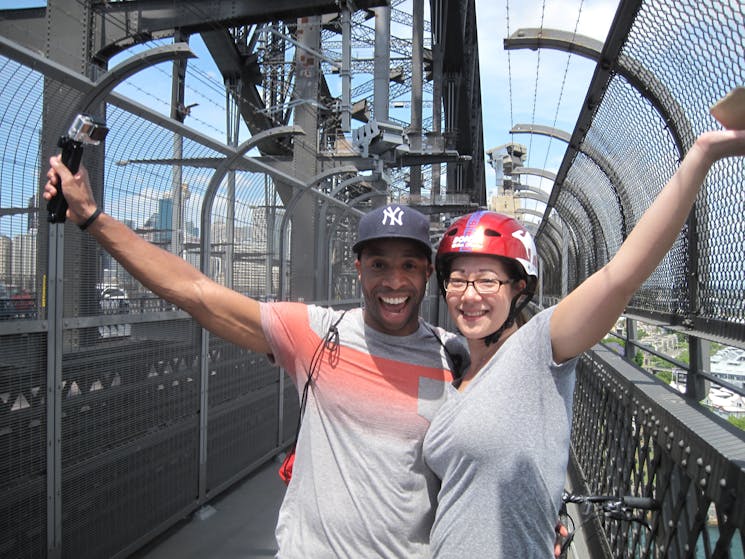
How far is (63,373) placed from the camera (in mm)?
3307

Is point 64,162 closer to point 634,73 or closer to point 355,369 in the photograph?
point 355,369

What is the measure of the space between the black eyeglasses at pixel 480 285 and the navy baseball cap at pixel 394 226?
0.25 meters

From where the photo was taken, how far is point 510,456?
1506 mm

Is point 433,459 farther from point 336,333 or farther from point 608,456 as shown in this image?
point 608,456

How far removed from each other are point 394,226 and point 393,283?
7.4 inches

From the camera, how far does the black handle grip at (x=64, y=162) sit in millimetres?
1944

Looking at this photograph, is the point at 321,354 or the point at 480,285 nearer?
the point at 480,285

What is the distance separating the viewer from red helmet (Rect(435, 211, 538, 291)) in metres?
1.87

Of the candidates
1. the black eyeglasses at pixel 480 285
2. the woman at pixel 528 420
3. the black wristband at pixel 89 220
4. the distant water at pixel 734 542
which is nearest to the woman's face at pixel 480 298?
the black eyeglasses at pixel 480 285

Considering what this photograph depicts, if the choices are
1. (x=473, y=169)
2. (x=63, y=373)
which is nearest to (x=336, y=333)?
(x=63, y=373)

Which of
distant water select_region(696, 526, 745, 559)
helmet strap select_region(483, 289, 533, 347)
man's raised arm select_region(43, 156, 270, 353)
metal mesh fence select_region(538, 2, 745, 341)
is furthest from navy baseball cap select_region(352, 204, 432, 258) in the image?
distant water select_region(696, 526, 745, 559)

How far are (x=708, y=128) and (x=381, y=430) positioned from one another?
187cm

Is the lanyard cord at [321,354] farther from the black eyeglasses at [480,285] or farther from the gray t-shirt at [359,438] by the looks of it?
the black eyeglasses at [480,285]

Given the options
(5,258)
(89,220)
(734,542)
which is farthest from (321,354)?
(5,258)
